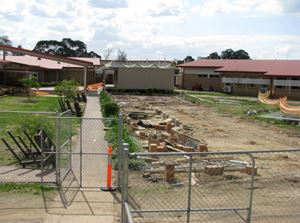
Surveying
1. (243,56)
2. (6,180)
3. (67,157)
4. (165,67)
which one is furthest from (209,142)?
(243,56)

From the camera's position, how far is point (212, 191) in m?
12.4

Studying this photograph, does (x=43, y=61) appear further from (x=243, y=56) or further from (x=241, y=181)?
(x=243, y=56)

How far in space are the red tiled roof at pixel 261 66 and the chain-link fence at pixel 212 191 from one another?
153ft

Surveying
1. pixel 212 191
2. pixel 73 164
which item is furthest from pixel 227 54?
pixel 212 191

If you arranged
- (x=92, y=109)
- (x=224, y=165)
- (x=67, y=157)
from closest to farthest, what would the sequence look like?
(x=67, y=157)
(x=224, y=165)
(x=92, y=109)

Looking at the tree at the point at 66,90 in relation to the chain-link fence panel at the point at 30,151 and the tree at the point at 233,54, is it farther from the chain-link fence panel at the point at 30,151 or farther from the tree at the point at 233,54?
the tree at the point at 233,54

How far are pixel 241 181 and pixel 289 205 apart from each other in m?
2.32

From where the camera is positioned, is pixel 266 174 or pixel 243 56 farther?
pixel 243 56

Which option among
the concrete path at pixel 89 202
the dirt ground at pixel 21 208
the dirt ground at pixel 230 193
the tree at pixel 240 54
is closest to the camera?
the dirt ground at pixel 21 208

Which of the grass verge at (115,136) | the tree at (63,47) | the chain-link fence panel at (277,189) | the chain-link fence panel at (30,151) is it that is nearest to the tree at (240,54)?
the tree at (63,47)

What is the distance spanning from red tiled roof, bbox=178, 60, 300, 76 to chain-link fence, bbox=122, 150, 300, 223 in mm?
46702

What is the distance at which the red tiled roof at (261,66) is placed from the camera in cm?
6062

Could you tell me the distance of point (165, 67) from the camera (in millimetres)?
60000

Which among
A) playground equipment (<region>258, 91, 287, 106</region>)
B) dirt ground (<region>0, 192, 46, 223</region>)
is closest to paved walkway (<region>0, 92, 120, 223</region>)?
dirt ground (<region>0, 192, 46, 223</region>)
